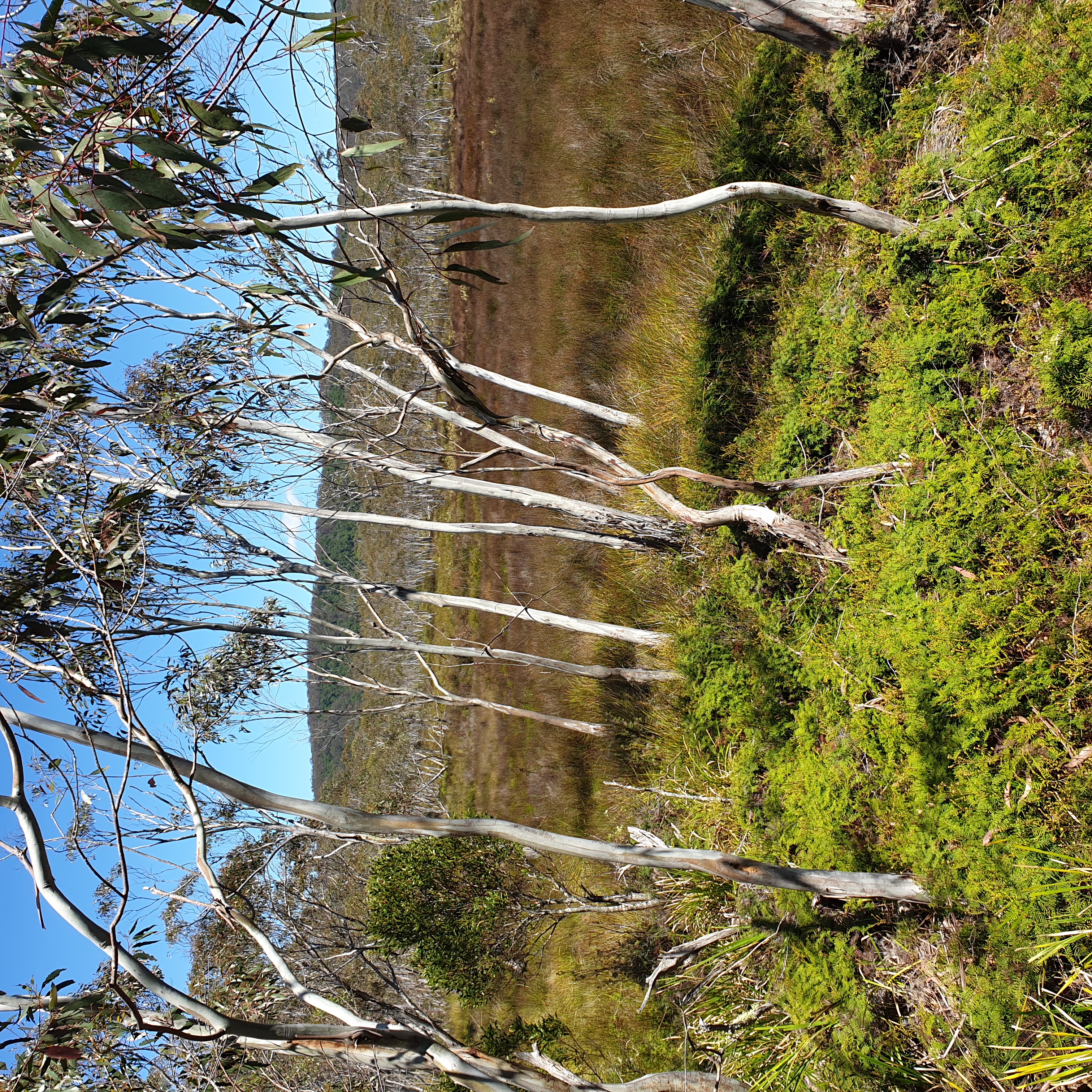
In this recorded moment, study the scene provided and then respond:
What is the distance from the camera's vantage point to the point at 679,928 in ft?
22.4

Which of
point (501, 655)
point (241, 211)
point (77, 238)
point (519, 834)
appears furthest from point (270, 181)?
point (501, 655)

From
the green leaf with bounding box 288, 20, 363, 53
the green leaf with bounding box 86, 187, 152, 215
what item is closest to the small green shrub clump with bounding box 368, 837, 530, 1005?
the green leaf with bounding box 86, 187, 152, 215

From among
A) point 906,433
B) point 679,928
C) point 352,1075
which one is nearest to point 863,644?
point 906,433

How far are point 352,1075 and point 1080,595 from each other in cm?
626

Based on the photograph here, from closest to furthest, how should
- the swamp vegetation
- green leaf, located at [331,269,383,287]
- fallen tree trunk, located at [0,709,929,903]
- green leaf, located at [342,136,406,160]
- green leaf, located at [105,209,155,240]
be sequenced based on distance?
green leaf, located at [105,209,155,240] < green leaf, located at [342,136,406,160] < green leaf, located at [331,269,383,287] < fallen tree trunk, located at [0,709,929,903] < the swamp vegetation

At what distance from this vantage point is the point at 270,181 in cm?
290

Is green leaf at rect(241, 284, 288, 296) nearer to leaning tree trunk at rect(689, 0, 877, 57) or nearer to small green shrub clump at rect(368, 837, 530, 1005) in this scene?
leaning tree trunk at rect(689, 0, 877, 57)

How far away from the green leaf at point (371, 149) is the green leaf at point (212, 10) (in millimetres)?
613

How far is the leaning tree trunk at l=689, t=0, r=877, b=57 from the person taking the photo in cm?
A: 459

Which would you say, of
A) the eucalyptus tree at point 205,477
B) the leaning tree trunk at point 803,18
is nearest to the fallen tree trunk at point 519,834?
the eucalyptus tree at point 205,477

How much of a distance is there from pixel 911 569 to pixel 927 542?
0.19 metres

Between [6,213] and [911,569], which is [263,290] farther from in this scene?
[911,569]

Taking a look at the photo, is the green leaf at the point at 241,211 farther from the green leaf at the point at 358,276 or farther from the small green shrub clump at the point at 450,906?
the small green shrub clump at the point at 450,906

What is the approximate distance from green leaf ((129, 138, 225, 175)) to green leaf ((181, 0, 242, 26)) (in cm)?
42
